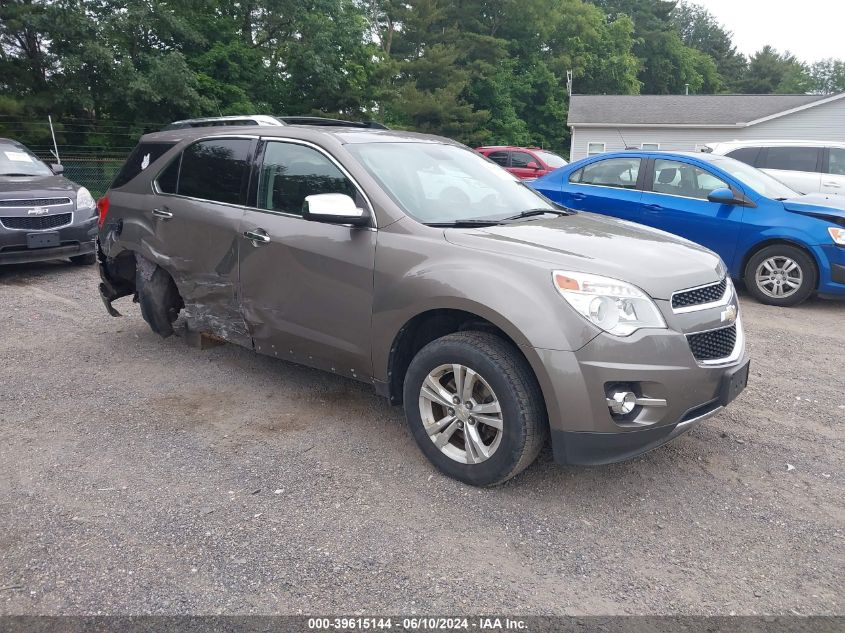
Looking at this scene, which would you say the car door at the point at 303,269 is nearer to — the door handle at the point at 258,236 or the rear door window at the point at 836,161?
the door handle at the point at 258,236

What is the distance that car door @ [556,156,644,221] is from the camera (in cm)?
803

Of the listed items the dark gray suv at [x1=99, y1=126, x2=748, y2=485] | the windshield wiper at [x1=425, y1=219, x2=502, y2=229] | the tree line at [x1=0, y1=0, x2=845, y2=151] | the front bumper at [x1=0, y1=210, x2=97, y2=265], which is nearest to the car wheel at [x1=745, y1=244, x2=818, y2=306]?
the dark gray suv at [x1=99, y1=126, x2=748, y2=485]

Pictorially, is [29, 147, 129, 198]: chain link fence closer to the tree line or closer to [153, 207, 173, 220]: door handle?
the tree line

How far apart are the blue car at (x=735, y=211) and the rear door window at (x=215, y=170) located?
4867mm

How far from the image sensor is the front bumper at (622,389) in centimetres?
300

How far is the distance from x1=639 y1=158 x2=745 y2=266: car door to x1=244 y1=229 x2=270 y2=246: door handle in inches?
202

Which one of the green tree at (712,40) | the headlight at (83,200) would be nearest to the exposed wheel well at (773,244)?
the headlight at (83,200)

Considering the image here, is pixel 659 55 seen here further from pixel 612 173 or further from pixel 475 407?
pixel 475 407

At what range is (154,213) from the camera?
4.99 meters

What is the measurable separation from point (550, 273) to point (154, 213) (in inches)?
125

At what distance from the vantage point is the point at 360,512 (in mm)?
3227

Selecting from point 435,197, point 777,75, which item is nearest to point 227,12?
point 435,197

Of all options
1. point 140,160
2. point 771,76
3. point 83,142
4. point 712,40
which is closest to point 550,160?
point 83,142

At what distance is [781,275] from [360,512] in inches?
232
